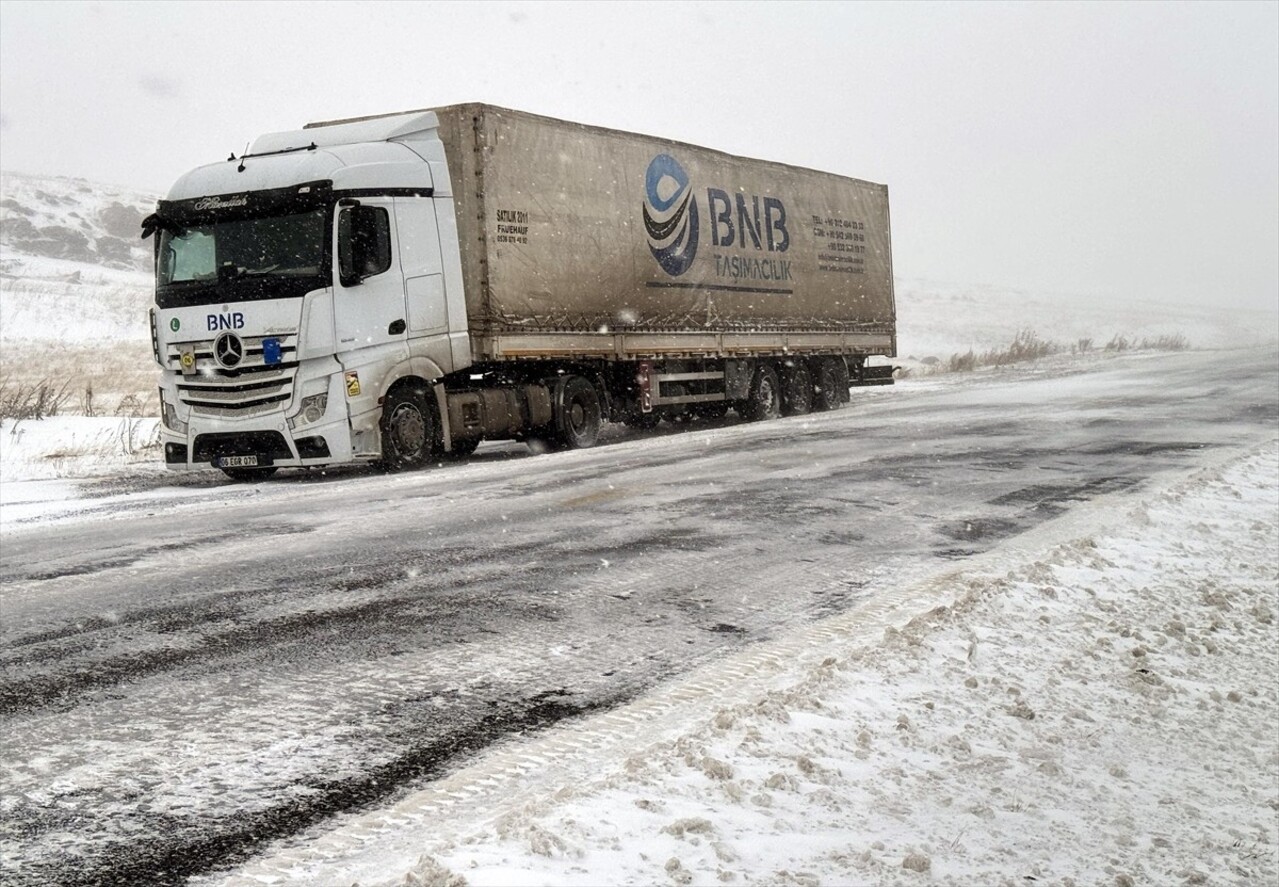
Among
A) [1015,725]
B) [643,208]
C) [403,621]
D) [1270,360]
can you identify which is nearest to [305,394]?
[643,208]

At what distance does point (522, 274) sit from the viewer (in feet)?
50.6

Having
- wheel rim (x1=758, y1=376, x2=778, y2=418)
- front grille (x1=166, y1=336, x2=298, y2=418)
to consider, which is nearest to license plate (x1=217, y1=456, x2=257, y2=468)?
front grille (x1=166, y1=336, x2=298, y2=418)

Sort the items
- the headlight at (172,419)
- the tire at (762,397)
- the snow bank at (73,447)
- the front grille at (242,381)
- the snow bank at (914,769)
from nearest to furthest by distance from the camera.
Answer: the snow bank at (914,769)
the front grille at (242,381)
the headlight at (172,419)
the snow bank at (73,447)
the tire at (762,397)

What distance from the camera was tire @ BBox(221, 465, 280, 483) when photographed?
46.7 ft

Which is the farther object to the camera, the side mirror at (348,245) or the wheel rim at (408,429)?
the wheel rim at (408,429)

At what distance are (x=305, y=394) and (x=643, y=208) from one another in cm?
663

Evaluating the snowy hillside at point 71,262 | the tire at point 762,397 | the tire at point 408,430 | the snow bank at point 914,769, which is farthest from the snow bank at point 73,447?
the snowy hillside at point 71,262

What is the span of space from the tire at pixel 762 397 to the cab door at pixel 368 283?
8.43 meters

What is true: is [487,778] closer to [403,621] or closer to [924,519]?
[403,621]

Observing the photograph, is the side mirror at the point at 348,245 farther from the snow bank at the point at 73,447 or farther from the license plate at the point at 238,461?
the snow bank at the point at 73,447

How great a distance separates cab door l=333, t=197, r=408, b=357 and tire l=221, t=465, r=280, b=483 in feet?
6.49

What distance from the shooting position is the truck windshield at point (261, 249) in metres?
13.1

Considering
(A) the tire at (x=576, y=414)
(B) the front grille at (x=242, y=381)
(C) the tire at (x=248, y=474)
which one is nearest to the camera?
(B) the front grille at (x=242, y=381)

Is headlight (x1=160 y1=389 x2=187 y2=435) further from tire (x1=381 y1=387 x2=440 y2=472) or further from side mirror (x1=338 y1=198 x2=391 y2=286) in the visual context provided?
side mirror (x1=338 y1=198 x2=391 y2=286)
